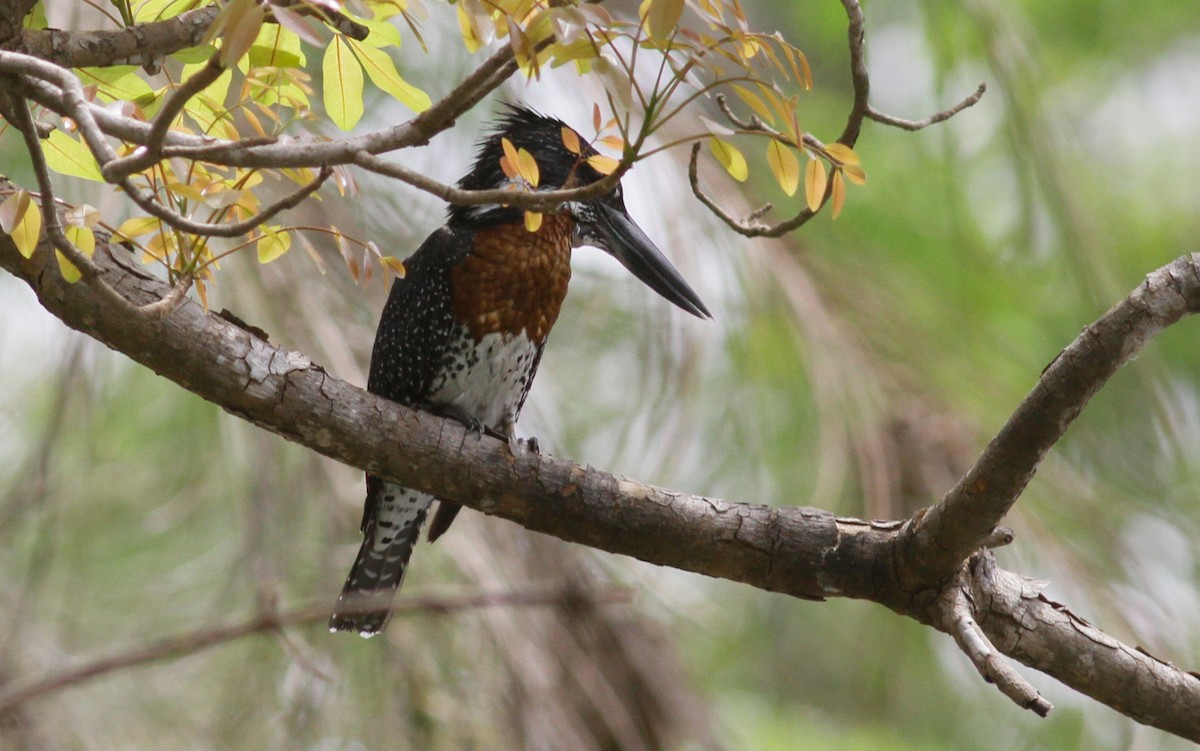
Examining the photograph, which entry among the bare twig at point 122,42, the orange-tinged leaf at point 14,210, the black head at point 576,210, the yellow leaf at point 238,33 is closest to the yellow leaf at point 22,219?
the orange-tinged leaf at point 14,210

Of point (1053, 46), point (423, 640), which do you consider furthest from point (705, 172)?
point (1053, 46)

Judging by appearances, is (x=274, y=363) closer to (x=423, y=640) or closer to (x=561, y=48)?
(x=561, y=48)

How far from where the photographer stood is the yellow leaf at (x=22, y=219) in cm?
116

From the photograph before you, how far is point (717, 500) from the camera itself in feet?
5.88

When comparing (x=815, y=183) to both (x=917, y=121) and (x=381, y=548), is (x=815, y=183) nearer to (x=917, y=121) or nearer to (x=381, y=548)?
(x=917, y=121)

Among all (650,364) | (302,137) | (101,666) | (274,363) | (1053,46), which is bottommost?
(101,666)

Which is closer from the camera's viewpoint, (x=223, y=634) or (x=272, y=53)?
(x=272, y=53)

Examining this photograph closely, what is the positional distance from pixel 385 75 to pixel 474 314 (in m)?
1.08

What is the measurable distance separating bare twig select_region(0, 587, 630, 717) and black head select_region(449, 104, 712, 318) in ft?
1.98

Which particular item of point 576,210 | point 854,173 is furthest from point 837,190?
point 576,210

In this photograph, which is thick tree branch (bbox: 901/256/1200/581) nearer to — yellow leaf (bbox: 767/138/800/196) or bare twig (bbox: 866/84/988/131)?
bare twig (bbox: 866/84/988/131)

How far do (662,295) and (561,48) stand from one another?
123 centimetres

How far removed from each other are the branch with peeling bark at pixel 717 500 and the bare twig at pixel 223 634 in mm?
268

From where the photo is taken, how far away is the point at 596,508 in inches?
70.1
